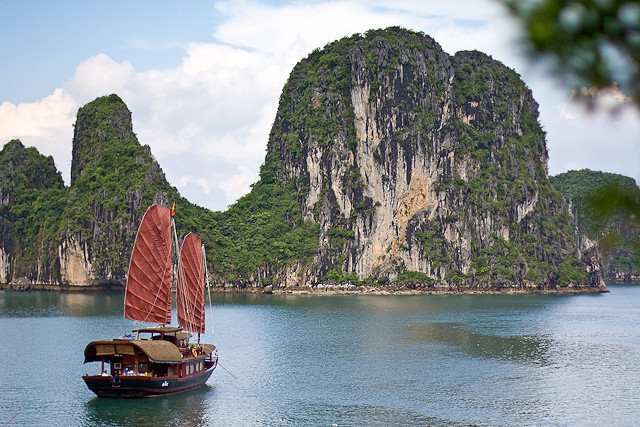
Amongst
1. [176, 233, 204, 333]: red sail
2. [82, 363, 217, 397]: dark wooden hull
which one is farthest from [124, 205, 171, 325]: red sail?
A: [82, 363, 217, 397]: dark wooden hull

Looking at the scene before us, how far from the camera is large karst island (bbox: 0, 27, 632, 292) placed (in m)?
87.1

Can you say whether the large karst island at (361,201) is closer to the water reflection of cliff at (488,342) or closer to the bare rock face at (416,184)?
the bare rock face at (416,184)

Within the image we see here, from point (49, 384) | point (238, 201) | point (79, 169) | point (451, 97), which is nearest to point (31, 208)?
point (79, 169)

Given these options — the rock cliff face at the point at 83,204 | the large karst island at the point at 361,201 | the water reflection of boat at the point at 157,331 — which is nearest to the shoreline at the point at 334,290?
the large karst island at the point at 361,201

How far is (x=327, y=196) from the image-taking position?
92.8 m

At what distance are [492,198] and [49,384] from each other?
73.9 metres

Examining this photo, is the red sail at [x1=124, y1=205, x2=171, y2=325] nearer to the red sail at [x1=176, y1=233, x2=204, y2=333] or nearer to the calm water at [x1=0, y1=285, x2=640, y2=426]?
the red sail at [x1=176, y1=233, x2=204, y2=333]

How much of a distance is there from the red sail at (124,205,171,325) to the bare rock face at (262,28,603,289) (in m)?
59.8

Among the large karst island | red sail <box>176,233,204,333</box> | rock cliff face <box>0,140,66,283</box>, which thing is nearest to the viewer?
red sail <box>176,233,204,333</box>

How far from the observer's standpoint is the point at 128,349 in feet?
84.4

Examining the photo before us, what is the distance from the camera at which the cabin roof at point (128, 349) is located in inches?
1004

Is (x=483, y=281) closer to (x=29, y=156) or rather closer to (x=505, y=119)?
(x=505, y=119)

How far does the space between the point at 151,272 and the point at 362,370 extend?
10.3 meters

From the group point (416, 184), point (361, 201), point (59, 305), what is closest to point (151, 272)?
point (59, 305)
